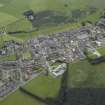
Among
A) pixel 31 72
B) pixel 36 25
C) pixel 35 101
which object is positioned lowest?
pixel 35 101

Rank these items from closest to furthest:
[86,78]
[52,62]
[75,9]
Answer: [86,78]
[52,62]
[75,9]

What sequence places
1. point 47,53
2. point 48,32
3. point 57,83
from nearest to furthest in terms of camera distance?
point 57,83, point 47,53, point 48,32

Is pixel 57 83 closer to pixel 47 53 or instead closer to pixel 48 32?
pixel 47 53

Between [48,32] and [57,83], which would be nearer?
[57,83]

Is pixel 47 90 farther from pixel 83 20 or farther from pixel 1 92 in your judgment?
→ pixel 83 20

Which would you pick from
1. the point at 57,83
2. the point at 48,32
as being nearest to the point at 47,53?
the point at 48,32

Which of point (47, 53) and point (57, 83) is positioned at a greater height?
point (47, 53)

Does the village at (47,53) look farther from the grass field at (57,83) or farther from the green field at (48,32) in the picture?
the green field at (48,32)

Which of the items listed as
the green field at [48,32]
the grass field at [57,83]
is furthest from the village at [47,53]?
the green field at [48,32]

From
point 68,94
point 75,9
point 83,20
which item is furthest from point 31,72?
point 75,9
